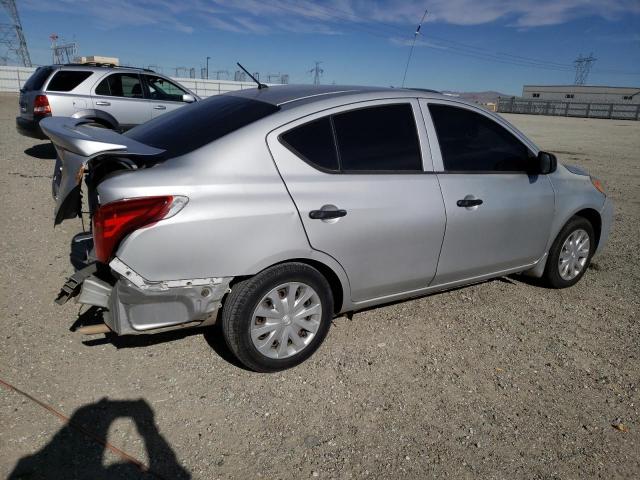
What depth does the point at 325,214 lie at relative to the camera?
2977 mm

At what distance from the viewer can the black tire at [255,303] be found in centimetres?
285

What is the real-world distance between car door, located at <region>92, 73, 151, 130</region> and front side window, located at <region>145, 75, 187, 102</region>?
0.25 metres

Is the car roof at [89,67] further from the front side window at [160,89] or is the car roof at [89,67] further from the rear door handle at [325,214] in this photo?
the rear door handle at [325,214]

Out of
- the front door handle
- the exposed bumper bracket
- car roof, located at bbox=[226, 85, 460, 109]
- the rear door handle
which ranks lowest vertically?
the exposed bumper bracket

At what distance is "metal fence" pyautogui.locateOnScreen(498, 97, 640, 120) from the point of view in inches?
1825

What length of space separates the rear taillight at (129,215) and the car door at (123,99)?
7945 millimetres

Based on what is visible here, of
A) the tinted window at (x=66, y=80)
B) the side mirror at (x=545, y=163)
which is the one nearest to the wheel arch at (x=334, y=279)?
the side mirror at (x=545, y=163)

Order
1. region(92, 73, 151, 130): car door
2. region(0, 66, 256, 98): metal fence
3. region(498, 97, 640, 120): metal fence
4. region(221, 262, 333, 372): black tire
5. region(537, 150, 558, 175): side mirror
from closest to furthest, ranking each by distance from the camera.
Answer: region(221, 262, 333, 372): black tire < region(537, 150, 558, 175): side mirror < region(92, 73, 151, 130): car door < region(0, 66, 256, 98): metal fence < region(498, 97, 640, 120): metal fence

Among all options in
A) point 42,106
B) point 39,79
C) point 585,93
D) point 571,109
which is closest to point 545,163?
point 42,106

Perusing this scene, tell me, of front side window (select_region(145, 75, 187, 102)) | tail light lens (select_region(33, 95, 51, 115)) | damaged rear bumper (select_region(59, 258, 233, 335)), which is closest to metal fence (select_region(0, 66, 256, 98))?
front side window (select_region(145, 75, 187, 102))

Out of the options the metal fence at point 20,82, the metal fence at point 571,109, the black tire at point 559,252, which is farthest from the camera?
the metal fence at point 571,109

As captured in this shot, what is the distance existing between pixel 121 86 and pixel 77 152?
8120 millimetres

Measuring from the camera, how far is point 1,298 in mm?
3930

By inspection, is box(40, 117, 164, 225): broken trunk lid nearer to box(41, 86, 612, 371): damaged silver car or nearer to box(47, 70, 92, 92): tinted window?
box(41, 86, 612, 371): damaged silver car
